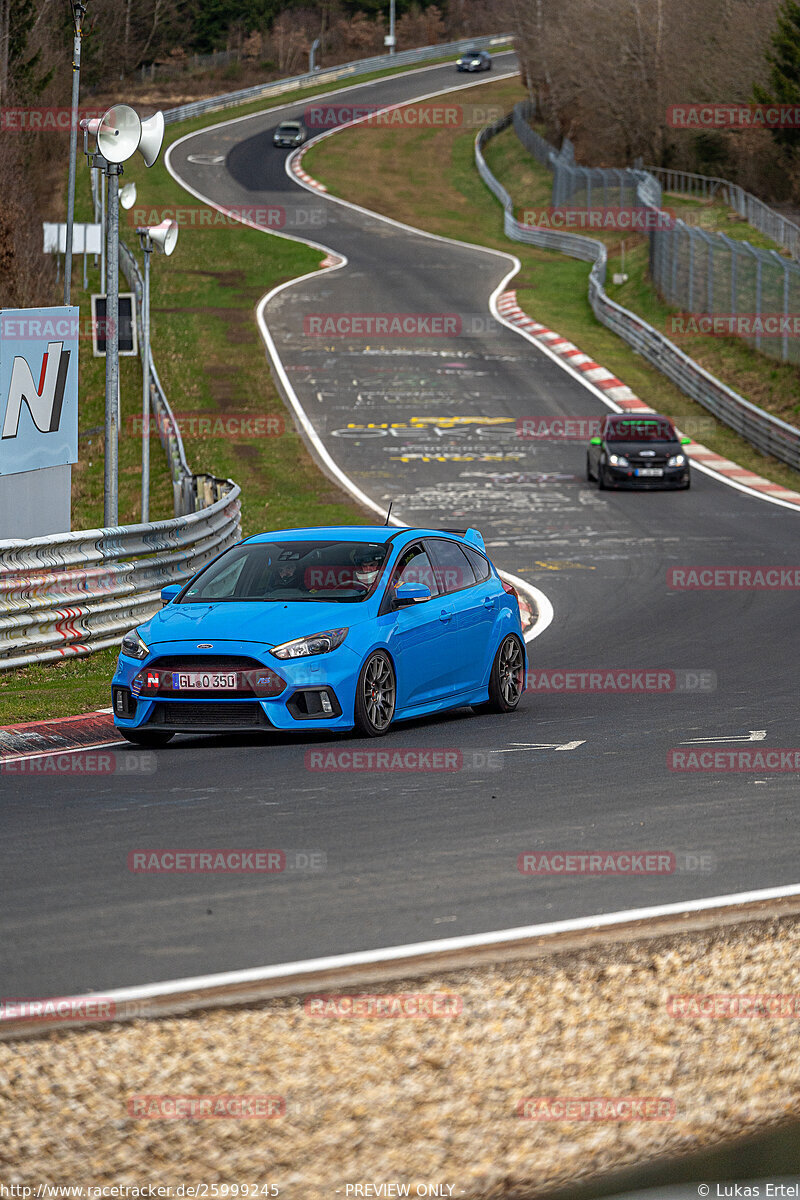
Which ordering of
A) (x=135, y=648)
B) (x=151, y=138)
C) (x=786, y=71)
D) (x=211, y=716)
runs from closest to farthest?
(x=211, y=716) → (x=135, y=648) → (x=151, y=138) → (x=786, y=71)

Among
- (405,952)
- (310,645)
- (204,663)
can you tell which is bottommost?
(204,663)

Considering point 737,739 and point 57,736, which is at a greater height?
point 737,739

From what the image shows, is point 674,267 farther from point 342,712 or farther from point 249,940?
point 249,940

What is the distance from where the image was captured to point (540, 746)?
11.0m

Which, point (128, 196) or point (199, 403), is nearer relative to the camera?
point (128, 196)

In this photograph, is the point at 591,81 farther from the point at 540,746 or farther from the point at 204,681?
the point at 204,681

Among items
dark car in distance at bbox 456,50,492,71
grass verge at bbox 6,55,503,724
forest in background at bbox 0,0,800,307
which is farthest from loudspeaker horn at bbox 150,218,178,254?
dark car in distance at bbox 456,50,492,71

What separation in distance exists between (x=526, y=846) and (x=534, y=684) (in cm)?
694

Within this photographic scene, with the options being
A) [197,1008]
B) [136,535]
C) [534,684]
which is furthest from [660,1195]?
[136,535]

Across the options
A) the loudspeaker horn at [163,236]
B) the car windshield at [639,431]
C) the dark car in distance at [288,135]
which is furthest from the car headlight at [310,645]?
the dark car in distance at [288,135]

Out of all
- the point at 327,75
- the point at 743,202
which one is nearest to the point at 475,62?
the point at 327,75

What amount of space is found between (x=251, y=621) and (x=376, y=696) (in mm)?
1007

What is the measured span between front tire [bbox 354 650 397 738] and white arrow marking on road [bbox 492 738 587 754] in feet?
3.11

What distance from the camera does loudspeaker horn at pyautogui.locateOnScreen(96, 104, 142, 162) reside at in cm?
1569
